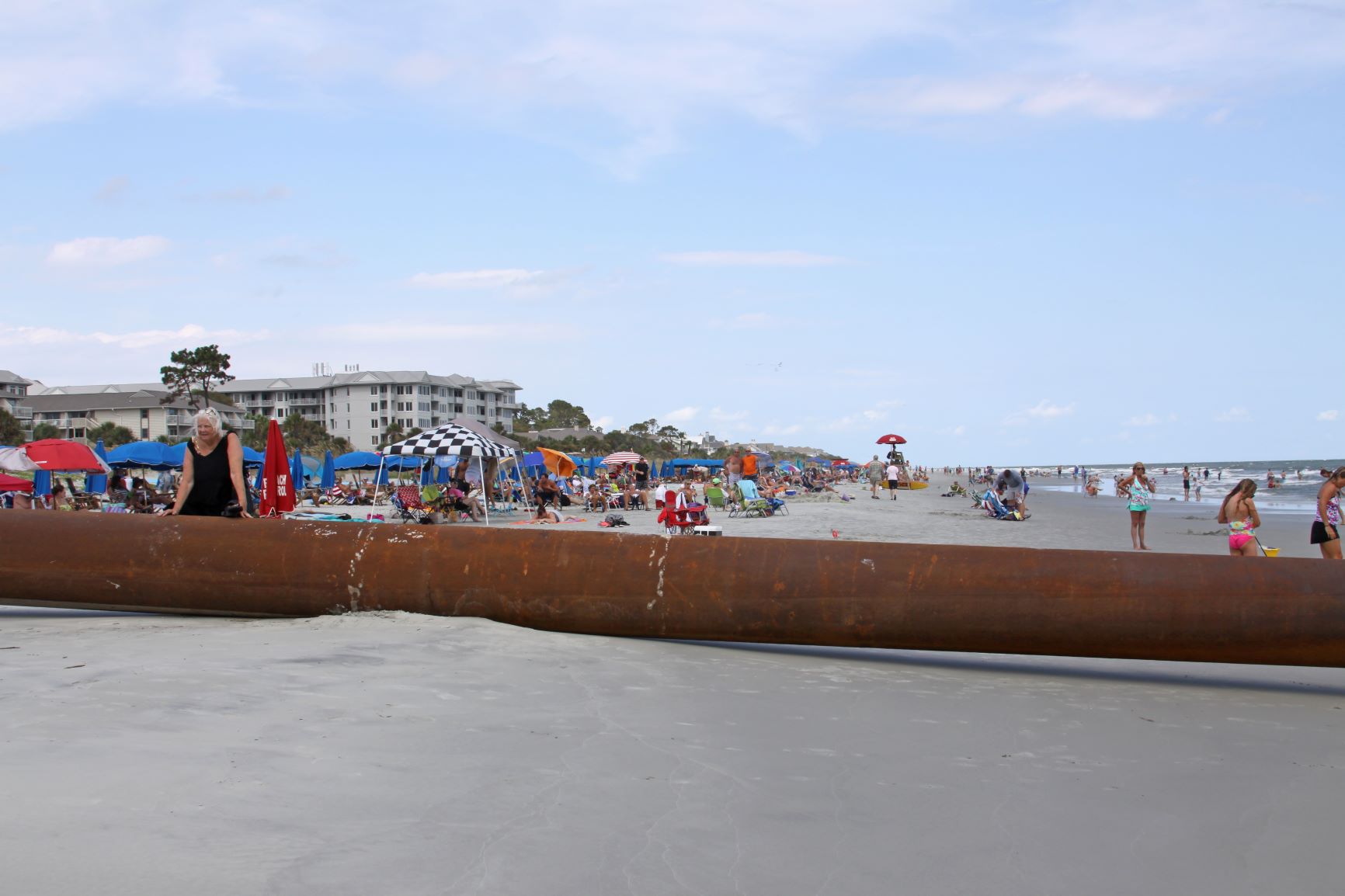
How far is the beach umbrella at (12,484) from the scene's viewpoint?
1638 centimetres

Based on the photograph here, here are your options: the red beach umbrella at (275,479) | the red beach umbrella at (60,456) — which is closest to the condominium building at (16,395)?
the red beach umbrella at (60,456)

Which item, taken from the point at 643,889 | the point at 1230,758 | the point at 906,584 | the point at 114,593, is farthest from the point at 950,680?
the point at 114,593

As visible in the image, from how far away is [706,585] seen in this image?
5.58 meters

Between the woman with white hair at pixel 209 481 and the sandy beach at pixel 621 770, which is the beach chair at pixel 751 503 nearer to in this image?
the woman with white hair at pixel 209 481

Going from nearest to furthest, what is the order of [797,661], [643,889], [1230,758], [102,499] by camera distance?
[643,889] < [1230,758] < [797,661] < [102,499]

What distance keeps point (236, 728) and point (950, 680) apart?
3.31 m

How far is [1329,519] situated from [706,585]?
19.8 feet

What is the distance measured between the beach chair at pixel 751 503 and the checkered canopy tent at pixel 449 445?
6403 millimetres

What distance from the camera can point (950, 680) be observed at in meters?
5.12

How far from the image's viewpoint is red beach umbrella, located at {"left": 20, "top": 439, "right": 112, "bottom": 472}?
719 inches

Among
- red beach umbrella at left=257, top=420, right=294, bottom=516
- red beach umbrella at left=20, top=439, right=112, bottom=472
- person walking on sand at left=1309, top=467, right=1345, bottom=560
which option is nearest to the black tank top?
red beach umbrella at left=257, top=420, right=294, bottom=516

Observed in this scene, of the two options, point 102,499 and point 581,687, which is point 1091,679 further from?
point 102,499

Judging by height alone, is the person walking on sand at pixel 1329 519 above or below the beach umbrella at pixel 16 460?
below

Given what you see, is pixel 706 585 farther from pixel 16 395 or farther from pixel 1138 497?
pixel 16 395
